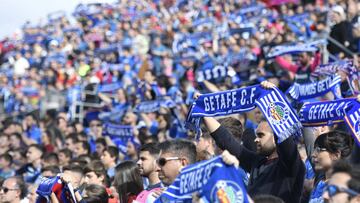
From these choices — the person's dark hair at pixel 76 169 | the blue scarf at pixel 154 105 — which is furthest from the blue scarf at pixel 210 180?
the blue scarf at pixel 154 105

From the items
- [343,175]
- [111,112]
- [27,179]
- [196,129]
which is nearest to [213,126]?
[196,129]

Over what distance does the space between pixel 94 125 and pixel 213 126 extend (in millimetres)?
8585

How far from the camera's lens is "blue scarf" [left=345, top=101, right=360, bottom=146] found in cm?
552

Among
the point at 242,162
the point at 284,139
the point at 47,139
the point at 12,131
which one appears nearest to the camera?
the point at 284,139

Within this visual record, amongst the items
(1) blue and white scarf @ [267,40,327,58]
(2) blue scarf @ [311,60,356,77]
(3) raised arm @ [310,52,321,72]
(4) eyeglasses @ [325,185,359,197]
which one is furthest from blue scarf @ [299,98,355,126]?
(1) blue and white scarf @ [267,40,327,58]

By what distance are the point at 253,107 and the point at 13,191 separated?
331cm

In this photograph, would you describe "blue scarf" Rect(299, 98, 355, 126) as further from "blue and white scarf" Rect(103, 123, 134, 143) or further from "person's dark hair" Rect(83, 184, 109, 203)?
"blue and white scarf" Rect(103, 123, 134, 143)

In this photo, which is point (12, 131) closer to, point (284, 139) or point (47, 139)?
point (47, 139)

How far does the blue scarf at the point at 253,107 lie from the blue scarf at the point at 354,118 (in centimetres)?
34

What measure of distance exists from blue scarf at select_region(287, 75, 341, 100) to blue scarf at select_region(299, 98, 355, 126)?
1.29m

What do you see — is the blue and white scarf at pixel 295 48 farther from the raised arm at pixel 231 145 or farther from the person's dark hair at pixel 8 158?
the raised arm at pixel 231 145

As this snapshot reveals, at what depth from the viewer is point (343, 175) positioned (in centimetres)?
384

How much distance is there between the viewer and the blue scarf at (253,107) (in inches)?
218

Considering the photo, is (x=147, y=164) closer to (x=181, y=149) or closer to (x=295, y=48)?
(x=181, y=149)
